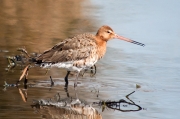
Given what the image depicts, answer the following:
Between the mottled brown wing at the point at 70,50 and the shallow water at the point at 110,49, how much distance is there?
17.8 inches

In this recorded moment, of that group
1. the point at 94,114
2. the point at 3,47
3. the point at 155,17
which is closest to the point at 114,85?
the point at 94,114

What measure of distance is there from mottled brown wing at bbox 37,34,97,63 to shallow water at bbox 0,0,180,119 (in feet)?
1.48

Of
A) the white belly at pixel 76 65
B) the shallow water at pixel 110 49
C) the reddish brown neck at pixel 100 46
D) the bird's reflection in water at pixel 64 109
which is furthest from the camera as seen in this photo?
the reddish brown neck at pixel 100 46

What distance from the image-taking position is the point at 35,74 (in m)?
12.2

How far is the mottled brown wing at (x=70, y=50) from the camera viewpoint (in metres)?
11.6

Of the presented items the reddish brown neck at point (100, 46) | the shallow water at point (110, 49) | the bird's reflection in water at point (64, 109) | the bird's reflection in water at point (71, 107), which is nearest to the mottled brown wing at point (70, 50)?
the reddish brown neck at point (100, 46)

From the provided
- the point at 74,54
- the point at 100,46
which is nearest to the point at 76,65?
the point at 74,54

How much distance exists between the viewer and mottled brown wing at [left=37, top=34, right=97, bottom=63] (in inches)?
458

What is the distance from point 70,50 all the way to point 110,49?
2.83 meters

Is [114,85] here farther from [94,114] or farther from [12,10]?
[12,10]

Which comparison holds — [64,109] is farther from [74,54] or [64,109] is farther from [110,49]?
[110,49]

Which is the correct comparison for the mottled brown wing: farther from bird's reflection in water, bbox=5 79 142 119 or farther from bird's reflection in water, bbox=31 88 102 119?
bird's reflection in water, bbox=31 88 102 119

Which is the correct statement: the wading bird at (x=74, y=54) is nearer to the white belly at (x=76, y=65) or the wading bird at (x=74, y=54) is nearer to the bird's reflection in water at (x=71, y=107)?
the white belly at (x=76, y=65)

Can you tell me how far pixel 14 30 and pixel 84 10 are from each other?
3.60m
